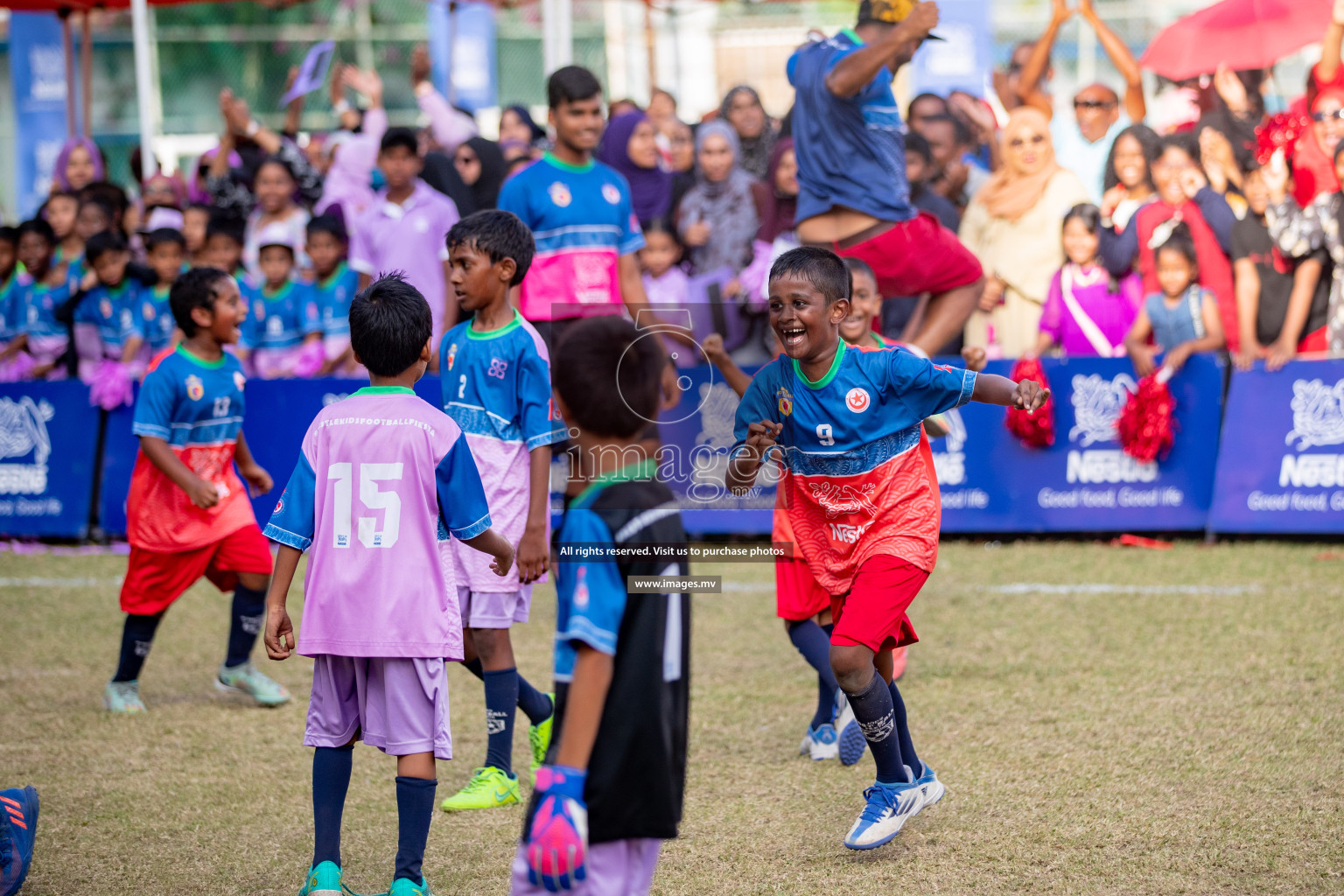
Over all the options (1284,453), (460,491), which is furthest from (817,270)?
(1284,453)

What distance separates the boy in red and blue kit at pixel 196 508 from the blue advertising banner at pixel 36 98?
39.0 feet

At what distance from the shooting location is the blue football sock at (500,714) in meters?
4.39

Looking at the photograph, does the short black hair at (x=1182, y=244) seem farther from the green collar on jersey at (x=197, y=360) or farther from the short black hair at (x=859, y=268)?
the green collar on jersey at (x=197, y=360)

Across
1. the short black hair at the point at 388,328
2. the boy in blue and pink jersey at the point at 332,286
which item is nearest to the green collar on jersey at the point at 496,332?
the short black hair at the point at 388,328

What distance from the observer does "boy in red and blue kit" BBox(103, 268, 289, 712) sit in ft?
17.7

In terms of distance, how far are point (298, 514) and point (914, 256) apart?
3460mm

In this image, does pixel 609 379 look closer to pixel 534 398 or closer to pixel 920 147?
pixel 534 398

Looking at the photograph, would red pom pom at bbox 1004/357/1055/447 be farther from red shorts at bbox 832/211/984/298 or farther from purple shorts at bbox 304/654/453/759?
purple shorts at bbox 304/654/453/759

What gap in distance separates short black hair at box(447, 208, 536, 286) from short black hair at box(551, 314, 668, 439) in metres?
1.67

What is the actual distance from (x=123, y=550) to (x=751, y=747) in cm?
580

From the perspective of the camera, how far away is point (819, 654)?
15.1 feet

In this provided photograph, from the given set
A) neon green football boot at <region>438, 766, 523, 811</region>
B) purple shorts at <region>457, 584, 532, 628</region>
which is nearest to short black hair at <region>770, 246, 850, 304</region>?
purple shorts at <region>457, 584, 532, 628</region>

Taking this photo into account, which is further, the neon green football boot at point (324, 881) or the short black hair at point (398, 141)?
the short black hair at point (398, 141)

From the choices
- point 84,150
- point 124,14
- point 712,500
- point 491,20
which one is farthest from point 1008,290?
point 124,14
